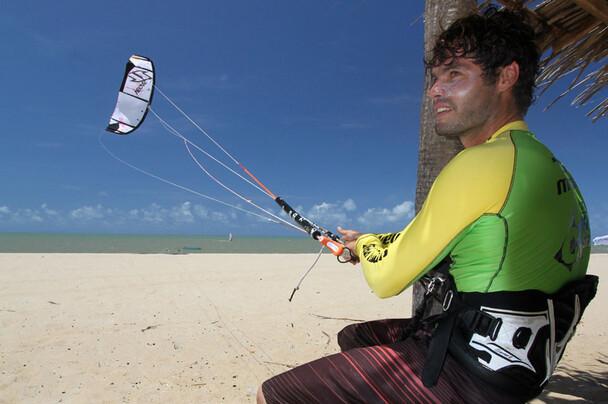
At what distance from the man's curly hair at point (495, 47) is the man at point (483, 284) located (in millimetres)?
226

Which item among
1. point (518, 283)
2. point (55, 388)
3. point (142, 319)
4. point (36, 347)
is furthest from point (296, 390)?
point (142, 319)

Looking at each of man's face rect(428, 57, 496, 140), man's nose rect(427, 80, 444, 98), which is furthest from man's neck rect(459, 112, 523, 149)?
man's nose rect(427, 80, 444, 98)

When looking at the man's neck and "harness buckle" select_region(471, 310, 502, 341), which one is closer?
"harness buckle" select_region(471, 310, 502, 341)

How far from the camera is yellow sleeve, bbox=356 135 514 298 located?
116cm

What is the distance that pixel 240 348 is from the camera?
4.80 metres

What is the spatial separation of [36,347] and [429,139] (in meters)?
4.81

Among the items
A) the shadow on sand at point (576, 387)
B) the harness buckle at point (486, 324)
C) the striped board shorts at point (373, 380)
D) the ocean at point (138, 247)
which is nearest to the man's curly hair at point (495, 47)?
the harness buckle at point (486, 324)

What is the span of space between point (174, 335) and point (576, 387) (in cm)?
456

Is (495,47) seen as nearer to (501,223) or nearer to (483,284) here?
(501,223)

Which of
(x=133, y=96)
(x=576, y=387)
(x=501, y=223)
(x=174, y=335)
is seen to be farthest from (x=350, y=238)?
(x=174, y=335)

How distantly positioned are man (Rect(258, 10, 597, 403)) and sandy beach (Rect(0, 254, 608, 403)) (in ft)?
8.39

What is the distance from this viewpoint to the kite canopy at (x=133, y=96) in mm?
4133

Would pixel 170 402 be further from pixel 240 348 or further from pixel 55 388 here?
pixel 240 348

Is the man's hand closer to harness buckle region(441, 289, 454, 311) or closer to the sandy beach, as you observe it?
harness buckle region(441, 289, 454, 311)
